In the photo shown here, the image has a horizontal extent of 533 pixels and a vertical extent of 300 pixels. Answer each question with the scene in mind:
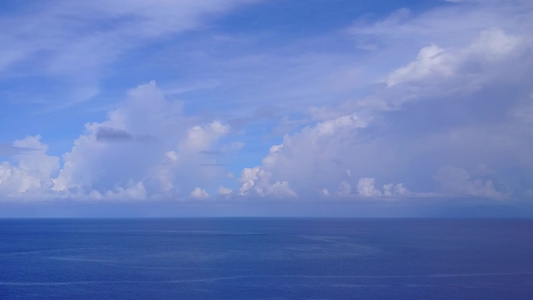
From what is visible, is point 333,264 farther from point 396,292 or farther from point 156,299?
point 156,299

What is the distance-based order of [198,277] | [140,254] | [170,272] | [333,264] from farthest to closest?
[140,254] < [333,264] < [170,272] < [198,277]

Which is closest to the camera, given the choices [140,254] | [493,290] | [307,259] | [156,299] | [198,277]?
[156,299]

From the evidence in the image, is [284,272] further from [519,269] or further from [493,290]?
[519,269]

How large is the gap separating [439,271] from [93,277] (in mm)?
62080

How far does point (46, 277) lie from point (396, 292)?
5861cm

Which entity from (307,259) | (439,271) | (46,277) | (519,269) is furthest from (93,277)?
(519,269)

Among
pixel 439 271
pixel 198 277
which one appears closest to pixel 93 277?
pixel 198 277

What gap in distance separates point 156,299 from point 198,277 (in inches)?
673

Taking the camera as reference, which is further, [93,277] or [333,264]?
[333,264]

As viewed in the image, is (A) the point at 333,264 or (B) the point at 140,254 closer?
(A) the point at 333,264

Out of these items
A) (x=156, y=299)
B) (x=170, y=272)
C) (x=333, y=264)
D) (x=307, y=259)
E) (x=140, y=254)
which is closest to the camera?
(x=156, y=299)

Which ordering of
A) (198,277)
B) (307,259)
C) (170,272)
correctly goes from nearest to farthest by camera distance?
(198,277), (170,272), (307,259)

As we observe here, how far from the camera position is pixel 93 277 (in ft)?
281

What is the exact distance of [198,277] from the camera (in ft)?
278
